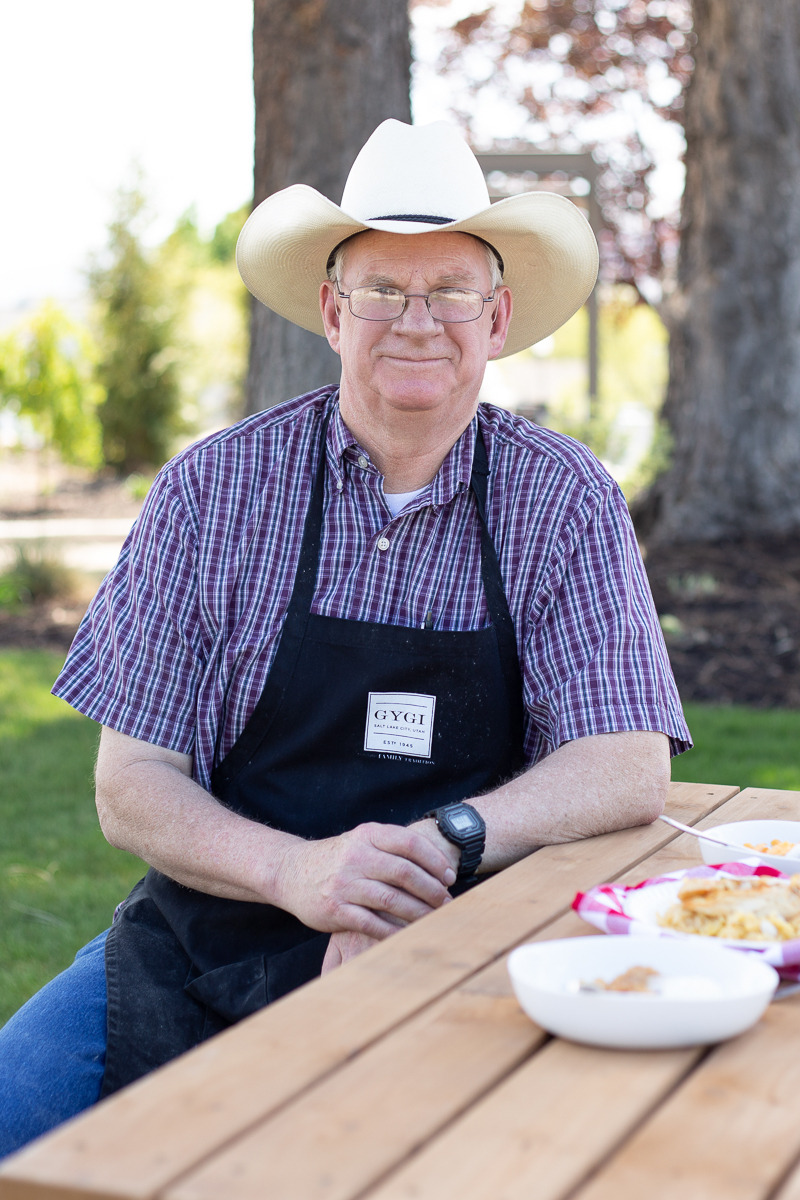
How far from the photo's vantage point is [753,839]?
71.3 inches

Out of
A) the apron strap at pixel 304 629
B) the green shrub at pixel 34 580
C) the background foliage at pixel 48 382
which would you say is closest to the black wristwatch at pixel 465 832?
the apron strap at pixel 304 629

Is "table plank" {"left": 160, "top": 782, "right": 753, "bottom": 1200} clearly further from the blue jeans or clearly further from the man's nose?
the man's nose

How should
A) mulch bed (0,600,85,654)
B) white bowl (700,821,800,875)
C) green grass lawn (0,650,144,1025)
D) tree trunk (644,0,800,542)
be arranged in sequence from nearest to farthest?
1. white bowl (700,821,800,875)
2. green grass lawn (0,650,144,1025)
3. tree trunk (644,0,800,542)
4. mulch bed (0,600,85,654)

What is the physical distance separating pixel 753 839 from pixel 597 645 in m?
0.48

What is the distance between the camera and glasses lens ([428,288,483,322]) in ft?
7.54

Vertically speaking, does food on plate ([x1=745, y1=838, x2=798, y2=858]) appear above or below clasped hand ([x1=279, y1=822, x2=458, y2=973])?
above

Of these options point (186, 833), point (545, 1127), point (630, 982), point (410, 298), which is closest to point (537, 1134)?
point (545, 1127)

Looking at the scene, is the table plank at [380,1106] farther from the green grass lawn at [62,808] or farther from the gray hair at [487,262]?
the green grass lawn at [62,808]

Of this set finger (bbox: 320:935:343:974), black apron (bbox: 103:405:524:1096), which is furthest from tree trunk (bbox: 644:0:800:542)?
finger (bbox: 320:935:343:974)

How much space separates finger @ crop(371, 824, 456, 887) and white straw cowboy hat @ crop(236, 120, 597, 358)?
3.44 feet

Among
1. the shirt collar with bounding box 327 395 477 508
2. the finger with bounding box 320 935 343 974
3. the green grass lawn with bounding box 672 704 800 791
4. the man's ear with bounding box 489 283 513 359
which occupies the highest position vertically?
the man's ear with bounding box 489 283 513 359

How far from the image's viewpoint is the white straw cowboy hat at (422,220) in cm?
236

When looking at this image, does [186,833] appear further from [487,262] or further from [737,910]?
[487,262]

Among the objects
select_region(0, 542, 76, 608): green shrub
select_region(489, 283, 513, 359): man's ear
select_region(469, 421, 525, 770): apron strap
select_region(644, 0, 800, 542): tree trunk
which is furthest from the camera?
select_region(0, 542, 76, 608): green shrub
